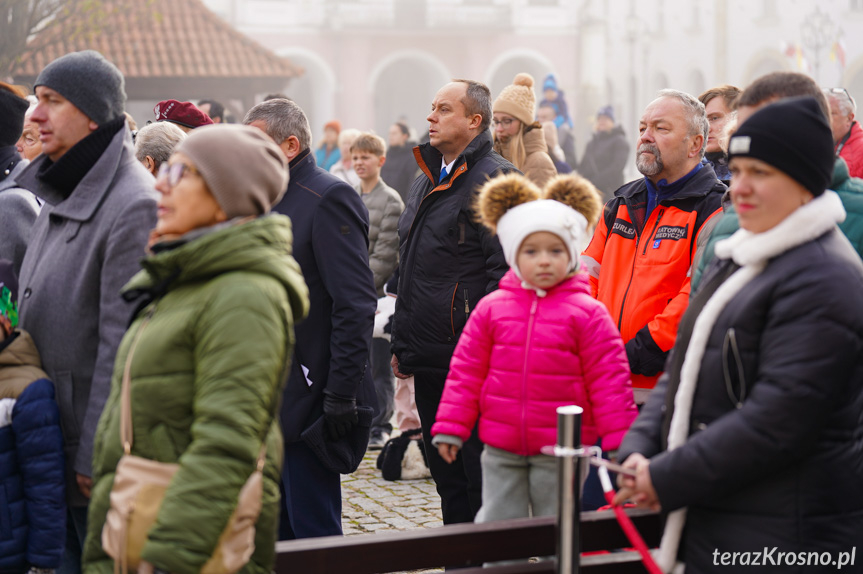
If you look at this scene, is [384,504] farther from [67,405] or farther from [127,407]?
[127,407]

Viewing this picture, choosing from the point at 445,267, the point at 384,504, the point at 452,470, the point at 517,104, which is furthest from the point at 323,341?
the point at 517,104

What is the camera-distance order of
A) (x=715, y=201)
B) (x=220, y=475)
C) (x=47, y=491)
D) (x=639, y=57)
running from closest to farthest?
(x=220, y=475) < (x=47, y=491) < (x=715, y=201) < (x=639, y=57)

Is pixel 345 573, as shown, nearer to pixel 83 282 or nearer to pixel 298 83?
pixel 83 282

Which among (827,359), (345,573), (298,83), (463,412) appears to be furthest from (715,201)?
(298,83)

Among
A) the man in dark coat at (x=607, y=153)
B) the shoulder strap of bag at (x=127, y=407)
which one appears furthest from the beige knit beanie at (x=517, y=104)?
the man in dark coat at (x=607, y=153)

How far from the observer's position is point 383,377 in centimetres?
845

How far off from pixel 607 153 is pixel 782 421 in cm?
1316

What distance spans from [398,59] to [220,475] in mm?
44001

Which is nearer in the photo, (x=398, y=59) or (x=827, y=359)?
(x=827, y=359)

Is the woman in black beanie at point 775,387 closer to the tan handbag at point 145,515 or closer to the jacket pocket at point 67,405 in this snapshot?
the tan handbag at point 145,515

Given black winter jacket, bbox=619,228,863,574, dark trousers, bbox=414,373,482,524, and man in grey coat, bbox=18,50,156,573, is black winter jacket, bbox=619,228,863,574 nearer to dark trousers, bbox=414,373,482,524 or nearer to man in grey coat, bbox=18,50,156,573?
man in grey coat, bbox=18,50,156,573

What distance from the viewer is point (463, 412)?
3646mm

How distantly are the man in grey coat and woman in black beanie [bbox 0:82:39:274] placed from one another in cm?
64

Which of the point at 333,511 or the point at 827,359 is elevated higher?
the point at 827,359
